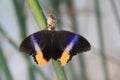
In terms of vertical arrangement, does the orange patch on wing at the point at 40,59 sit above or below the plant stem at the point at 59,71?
above

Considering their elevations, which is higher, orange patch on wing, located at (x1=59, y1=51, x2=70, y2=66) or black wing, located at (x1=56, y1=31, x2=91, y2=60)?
black wing, located at (x1=56, y1=31, x2=91, y2=60)

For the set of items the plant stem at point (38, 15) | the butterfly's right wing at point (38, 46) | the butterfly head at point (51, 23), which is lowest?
the butterfly's right wing at point (38, 46)

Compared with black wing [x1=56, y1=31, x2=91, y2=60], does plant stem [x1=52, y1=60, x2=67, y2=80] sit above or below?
below

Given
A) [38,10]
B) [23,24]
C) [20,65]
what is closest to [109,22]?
[20,65]

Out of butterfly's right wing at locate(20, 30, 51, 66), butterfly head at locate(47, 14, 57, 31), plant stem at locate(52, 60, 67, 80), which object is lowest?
plant stem at locate(52, 60, 67, 80)
